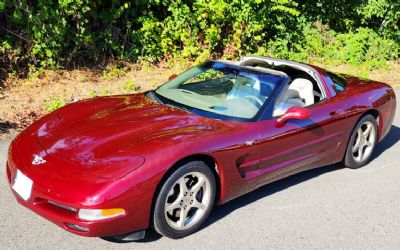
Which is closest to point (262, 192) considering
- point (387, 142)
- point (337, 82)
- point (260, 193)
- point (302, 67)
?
point (260, 193)

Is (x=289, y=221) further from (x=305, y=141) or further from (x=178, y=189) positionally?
(x=178, y=189)

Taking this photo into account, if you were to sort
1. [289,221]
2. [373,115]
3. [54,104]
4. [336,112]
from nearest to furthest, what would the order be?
1. [289,221]
2. [336,112]
3. [373,115]
4. [54,104]

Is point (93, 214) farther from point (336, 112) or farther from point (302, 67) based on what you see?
point (302, 67)

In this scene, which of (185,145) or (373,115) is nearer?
(185,145)

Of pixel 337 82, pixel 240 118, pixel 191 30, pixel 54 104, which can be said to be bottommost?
pixel 54 104

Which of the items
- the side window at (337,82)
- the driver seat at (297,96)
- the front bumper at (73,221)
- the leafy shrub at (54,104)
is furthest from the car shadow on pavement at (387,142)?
the leafy shrub at (54,104)

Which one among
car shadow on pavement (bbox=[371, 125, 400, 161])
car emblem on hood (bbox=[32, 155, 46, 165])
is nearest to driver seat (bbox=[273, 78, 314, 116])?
car shadow on pavement (bbox=[371, 125, 400, 161])

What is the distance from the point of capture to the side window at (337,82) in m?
5.58

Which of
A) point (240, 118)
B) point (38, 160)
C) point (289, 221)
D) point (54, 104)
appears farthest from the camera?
point (54, 104)

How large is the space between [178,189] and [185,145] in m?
0.35

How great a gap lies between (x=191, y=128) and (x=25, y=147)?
1339mm

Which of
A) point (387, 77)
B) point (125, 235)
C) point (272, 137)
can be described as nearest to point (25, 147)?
point (125, 235)

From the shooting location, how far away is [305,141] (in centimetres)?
480

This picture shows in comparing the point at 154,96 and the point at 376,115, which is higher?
the point at 154,96
